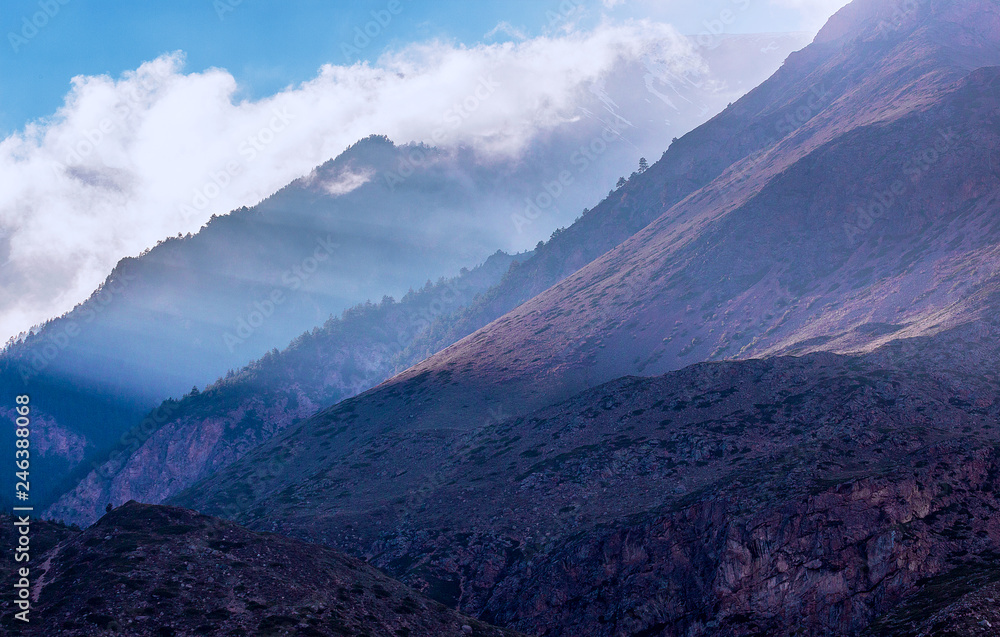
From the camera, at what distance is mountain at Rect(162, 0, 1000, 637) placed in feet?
179

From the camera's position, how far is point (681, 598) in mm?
55594

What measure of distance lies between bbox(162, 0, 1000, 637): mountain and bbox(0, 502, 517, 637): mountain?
1360cm

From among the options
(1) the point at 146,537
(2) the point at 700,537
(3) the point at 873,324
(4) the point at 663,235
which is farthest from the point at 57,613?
(4) the point at 663,235

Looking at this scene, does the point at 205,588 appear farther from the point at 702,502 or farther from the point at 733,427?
the point at 733,427

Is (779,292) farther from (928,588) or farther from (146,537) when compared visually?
(146,537)

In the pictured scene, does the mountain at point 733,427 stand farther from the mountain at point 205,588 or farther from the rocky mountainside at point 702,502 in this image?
the mountain at point 205,588

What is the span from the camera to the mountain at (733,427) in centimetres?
5453

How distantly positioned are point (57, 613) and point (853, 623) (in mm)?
51764

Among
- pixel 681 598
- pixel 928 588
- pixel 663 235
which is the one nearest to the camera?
pixel 928 588

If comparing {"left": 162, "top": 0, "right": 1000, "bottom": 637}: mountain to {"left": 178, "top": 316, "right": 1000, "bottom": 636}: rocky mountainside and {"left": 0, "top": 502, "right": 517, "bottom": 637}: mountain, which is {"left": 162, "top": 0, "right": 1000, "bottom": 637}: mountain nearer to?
{"left": 178, "top": 316, "right": 1000, "bottom": 636}: rocky mountainside

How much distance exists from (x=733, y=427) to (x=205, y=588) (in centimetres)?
5893

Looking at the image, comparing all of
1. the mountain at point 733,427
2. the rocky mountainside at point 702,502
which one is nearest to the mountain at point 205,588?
the rocky mountainside at point 702,502

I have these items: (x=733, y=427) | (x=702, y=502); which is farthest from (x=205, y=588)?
(x=733, y=427)

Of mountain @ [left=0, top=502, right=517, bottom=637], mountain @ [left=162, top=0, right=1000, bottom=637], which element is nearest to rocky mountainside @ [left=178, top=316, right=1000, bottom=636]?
mountain @ [left=162, top=0, right=1000, bottom=637]
